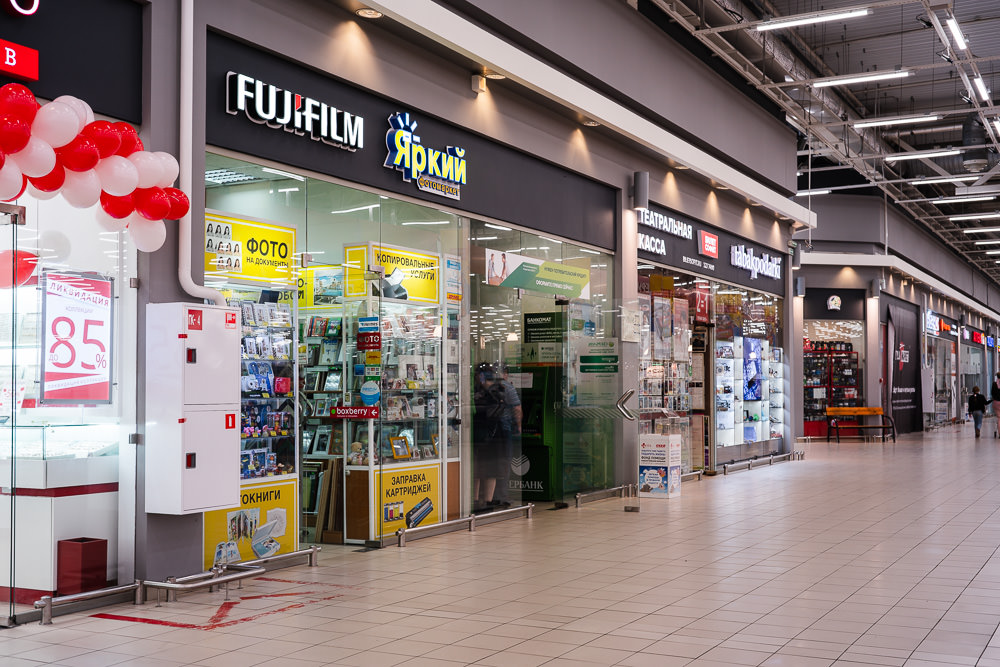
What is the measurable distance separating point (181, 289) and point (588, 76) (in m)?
5.71

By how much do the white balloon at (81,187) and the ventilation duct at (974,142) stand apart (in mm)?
15681

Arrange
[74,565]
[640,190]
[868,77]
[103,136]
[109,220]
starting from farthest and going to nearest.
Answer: [868,77] < [640,190] < [74,565] < [109,220] < [103,136]

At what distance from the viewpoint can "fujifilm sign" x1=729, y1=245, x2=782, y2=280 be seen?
51.1 ft

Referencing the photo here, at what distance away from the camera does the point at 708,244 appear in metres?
14.5

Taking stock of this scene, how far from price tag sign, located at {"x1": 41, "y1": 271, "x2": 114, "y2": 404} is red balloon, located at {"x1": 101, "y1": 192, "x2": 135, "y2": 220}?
0.70m

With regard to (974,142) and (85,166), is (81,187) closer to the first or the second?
(85,166)

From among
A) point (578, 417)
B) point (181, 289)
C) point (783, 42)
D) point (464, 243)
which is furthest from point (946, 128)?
point (181, 289)

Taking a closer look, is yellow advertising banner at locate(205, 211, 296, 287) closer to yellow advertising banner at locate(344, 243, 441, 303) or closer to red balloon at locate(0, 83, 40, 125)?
yellow advertising banner at locate(344, 243, 441, 303)

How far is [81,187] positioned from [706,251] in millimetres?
10895

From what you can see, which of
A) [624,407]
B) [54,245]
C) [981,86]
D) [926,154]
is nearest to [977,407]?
[926,154]

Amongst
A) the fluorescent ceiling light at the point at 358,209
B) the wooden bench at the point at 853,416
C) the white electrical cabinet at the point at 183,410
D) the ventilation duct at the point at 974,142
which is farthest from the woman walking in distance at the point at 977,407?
the white electrical cabinet at the point at 183,410

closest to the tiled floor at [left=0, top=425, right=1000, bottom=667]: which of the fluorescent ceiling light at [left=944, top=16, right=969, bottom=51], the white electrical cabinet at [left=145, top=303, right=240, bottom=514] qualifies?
the white electrical cabinet at [left=145, top=303, right=240, bottom=514]

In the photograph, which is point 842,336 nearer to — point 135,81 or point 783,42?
point 783,42

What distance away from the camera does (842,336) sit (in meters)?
24.2
